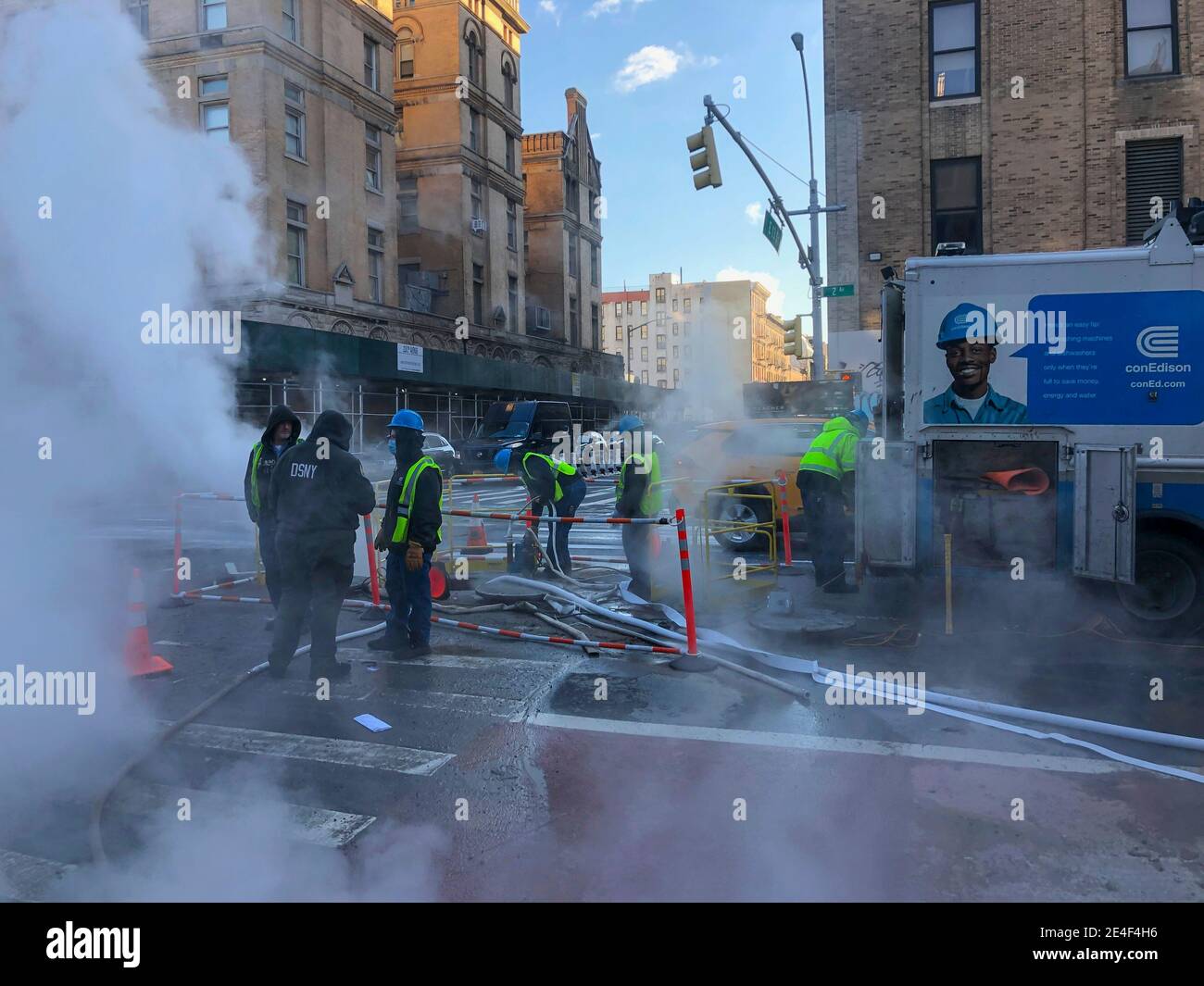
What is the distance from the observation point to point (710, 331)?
95750 millimetres

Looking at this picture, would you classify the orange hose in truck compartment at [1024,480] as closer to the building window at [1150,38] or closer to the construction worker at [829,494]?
the construction worker at [829,494]

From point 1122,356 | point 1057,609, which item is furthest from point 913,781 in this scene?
point 1122,356

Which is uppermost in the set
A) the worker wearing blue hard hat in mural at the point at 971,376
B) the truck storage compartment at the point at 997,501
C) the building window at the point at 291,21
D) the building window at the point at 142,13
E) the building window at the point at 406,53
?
the building window at the point at 406,53

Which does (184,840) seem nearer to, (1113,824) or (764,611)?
(1113,824)

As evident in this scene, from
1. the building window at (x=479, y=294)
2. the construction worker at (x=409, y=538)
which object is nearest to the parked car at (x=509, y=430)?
the building window at (x=479, y=294)

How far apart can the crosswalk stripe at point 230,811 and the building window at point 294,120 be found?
25116 millimetres

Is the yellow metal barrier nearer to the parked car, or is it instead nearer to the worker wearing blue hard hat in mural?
the worker wearing blue hard hat in mural

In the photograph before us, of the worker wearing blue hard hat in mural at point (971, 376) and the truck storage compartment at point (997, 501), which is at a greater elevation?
the worker wearing blue hard hat in mural at point (971, 376)

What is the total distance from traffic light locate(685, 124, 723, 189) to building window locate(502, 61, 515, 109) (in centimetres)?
2876

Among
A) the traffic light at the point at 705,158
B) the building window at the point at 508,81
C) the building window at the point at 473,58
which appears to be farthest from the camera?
the building window at the point at 508,81

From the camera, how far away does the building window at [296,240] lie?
26.1 metres

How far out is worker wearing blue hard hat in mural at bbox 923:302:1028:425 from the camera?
7059mm

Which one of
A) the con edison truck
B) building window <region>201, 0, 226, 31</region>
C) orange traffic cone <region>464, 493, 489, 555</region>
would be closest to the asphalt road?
the con edison truck

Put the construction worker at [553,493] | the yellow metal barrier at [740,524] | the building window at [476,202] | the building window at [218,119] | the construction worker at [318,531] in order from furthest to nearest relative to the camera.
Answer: the building window at [476,202], the building window at [218,119], the construction worker at [553,493], the yellow metal barrier at [740,524], the construction worker at [318,531]
